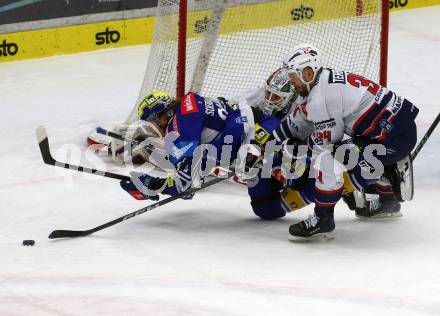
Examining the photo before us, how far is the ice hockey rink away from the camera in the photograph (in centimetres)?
415

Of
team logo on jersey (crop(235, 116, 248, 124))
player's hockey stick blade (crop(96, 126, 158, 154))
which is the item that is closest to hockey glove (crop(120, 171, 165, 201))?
team logo on jersey (crop(235, 116, 248, 124))

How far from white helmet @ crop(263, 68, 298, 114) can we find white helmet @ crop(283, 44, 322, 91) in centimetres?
45

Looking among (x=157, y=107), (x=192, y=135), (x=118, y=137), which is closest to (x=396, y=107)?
(x=192, y=135)

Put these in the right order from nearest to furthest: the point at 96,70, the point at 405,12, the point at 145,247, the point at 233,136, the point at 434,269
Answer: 1. the point at 434,269
2. the point at 145,247
3. the point at 233,136
4. the point at 96,70
5. the point at 405,12

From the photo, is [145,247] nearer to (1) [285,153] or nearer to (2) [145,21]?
(1) [285,153]

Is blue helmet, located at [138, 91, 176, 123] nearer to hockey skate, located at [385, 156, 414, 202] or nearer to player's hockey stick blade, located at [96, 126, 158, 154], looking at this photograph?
player's hockey stick blade, located at [96, 126, 158, 154]

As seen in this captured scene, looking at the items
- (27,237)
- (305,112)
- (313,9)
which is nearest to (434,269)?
(305,112)

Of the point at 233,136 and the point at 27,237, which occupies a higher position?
the point at 233,136

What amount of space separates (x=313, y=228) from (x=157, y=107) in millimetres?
946

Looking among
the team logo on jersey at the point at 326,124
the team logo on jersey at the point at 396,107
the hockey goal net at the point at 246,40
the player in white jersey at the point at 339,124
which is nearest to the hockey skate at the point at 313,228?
the player in white jersey at the point at 339,124

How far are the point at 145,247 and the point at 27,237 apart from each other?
59cm

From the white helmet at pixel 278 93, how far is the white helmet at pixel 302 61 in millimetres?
446

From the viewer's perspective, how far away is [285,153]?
5.23 meters

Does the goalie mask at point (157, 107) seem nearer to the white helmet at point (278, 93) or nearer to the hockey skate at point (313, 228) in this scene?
the white helmet at point (278, 93)
